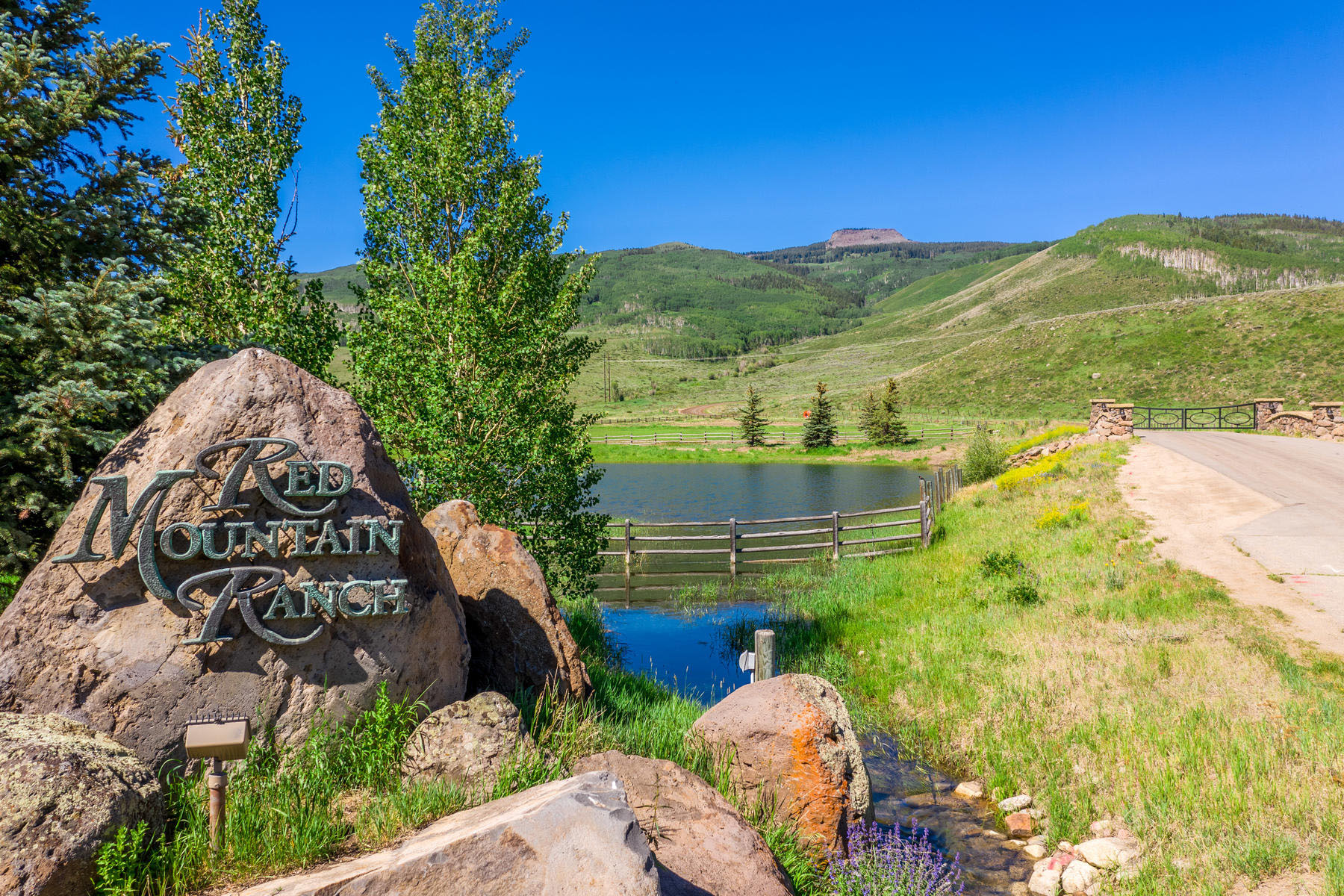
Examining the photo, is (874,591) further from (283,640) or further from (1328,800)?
(283,640)

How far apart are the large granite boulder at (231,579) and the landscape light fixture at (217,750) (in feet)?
3.56

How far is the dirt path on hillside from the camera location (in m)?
9.47

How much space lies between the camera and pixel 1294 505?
14.7m

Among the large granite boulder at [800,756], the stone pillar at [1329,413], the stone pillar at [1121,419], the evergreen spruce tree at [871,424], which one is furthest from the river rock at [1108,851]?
the evergreen spruce tree at [871,424]

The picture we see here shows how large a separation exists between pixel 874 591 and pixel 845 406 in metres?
69.6

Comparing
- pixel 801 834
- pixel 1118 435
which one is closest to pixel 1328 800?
pixel 801 834

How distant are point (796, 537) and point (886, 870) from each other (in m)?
18.2

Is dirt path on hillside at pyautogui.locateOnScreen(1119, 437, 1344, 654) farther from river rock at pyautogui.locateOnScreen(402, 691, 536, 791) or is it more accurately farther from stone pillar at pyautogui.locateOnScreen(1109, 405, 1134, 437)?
river rock at pyautogui.locateOnScreen(402, 691, 536, 791)

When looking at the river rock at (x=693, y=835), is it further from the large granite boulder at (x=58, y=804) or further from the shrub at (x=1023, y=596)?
the shrub at (x=1023, y=596)

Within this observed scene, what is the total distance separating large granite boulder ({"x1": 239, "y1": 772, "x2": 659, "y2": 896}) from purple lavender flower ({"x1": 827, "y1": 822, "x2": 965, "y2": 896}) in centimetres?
292

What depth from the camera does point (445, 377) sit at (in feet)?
31.7

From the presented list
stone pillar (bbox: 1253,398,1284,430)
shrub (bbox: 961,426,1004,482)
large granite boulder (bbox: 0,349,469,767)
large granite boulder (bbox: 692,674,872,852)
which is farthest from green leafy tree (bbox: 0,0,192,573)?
stone pillar (bbox: 1253,398,1284,430)

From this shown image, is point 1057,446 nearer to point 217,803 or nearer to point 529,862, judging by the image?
point 529,862

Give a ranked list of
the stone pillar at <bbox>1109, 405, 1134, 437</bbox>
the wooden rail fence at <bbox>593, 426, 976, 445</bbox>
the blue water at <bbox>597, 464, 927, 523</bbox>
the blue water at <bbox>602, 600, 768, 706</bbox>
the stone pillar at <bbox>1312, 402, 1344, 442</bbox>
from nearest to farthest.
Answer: the blue water at <bbox>602, 600, 768, 706</bbox>
the stone pillar at <bbox>1312, 402, 1344, 442</bbox>
the stone pillar at <bbox>1109, 405, 1134, 437</bbox>
the blue water at <bbox>597, 464, 927, 523</bbox>
the wooden rail fence at <bbox>593, 426, 976, 445</bbox>
